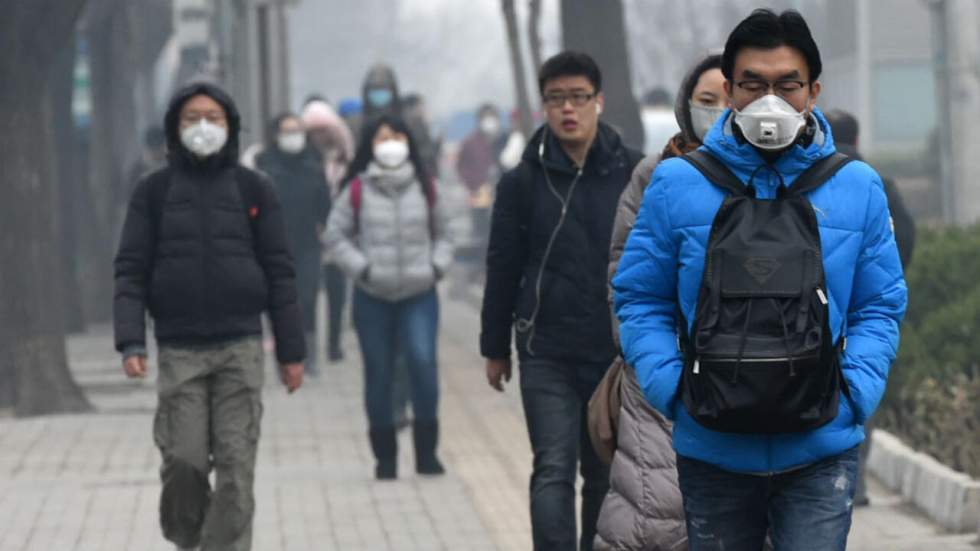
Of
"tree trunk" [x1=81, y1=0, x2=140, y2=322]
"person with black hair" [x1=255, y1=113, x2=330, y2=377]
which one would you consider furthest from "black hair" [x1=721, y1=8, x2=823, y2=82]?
"tree trunk" [x1=81, y1=0, x2=140, y2=322]

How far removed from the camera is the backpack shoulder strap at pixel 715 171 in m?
4.86

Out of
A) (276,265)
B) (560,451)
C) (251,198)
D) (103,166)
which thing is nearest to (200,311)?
(276,265)

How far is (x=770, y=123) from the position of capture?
477cm

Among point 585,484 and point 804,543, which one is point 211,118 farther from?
point 804,543

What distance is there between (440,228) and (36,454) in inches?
97.9

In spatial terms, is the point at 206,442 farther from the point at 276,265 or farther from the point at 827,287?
the point at 827,287

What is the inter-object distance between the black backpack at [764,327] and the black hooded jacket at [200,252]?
358 cm

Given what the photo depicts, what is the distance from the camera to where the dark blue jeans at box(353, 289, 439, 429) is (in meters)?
11.0

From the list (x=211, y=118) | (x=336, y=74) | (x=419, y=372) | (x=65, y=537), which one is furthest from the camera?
(x=336, y=74)

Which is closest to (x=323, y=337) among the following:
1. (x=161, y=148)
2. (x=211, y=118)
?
(x=161, y=148)

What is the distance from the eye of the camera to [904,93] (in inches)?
1913

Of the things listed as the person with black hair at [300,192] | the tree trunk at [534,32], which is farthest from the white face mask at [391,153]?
the tree trunk at [534,32]

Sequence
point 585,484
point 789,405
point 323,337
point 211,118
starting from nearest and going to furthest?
point 789,405
point 585,484
point 211,118
point 323,337

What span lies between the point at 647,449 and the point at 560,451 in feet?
4.51
